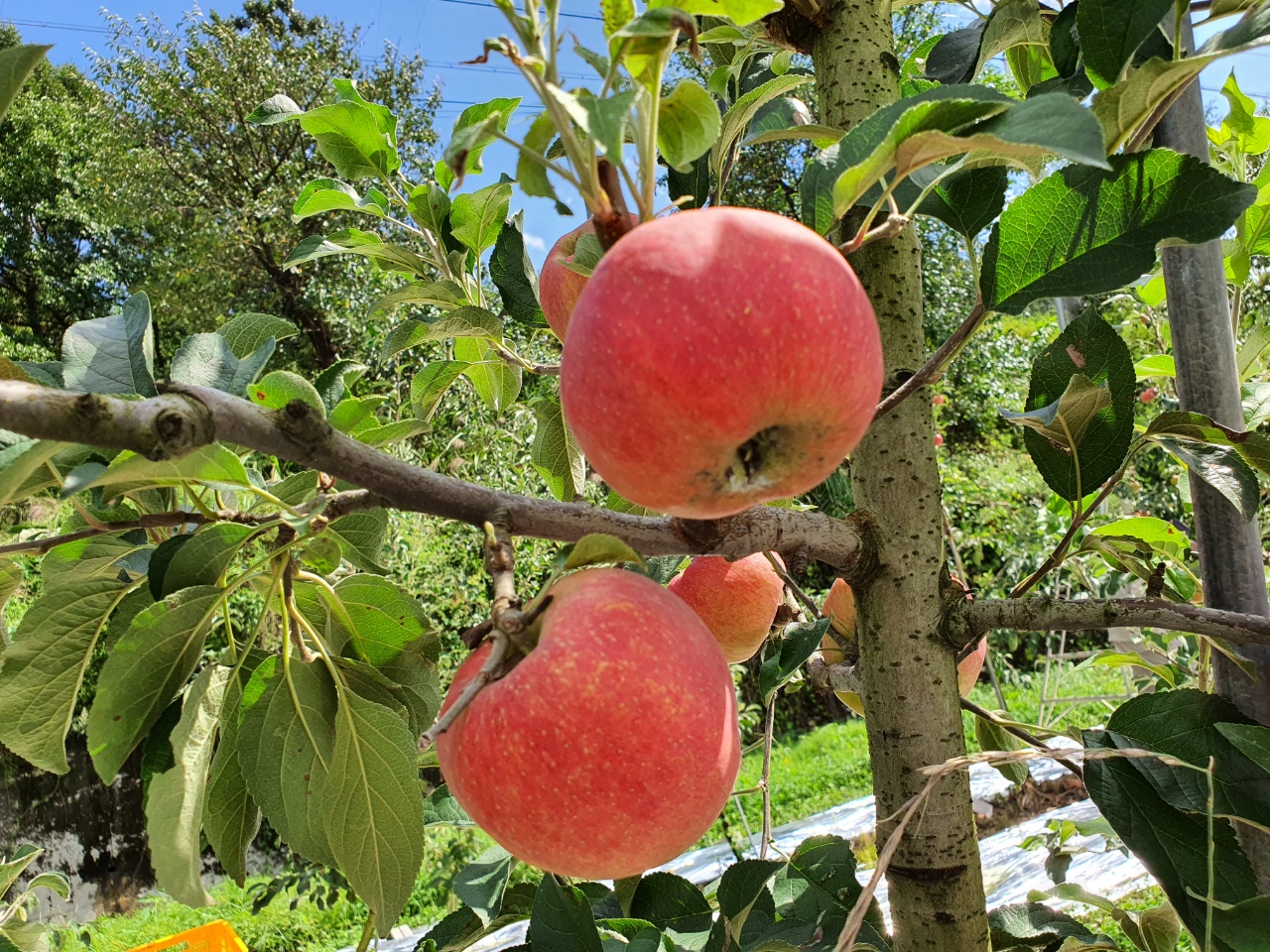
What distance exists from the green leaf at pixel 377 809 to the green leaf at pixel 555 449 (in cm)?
32

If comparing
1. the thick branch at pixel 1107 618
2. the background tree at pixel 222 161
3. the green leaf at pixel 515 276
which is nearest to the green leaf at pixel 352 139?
the green leaf at pixel 515 276

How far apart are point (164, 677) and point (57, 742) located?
0.33ft

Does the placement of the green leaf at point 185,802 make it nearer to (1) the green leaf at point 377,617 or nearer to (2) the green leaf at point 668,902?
(1) the green leaf at point 377,617

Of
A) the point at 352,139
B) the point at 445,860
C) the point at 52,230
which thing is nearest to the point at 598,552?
the point at 352,139

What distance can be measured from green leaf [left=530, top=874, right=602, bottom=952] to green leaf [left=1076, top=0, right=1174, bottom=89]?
0.63 m

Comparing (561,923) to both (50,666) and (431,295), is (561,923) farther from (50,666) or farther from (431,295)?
(431,295)

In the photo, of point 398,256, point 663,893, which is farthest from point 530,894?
point 398,256

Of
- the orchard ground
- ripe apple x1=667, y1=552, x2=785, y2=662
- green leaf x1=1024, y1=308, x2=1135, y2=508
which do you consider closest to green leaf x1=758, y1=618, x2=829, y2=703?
ripe apple x1=667, y1=552, x2=785, y2=662

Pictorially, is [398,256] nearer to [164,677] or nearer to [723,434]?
[164,677]

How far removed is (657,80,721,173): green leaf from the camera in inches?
18.7

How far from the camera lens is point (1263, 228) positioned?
965mm

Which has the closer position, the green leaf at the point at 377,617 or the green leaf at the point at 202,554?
the green leaf at the point at 202,554

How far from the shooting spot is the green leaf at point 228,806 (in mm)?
689

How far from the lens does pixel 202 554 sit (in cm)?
57
